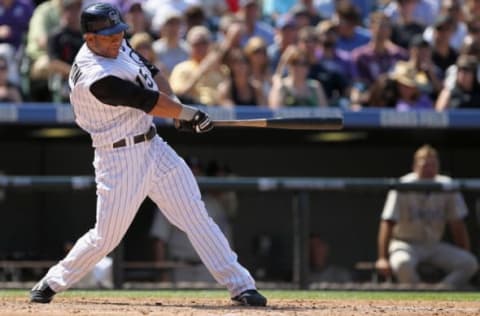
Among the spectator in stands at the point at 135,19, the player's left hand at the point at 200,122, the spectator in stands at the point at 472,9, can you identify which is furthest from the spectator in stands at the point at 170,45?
the player's left hand at the point at 200,122

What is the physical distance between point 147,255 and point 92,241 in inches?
173

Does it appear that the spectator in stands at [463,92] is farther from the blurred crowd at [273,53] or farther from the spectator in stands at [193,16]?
the spectator in stands at [193,16]

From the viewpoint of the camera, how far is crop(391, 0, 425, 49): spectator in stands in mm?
10844

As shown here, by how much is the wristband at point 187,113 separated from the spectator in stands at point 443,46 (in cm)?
550

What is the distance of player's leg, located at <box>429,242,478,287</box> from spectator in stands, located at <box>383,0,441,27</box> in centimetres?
315

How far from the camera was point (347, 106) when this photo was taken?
9.73m

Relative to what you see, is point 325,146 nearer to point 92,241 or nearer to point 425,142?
point 425,142

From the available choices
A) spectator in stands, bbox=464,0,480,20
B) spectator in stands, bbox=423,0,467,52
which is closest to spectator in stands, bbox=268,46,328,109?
spectator in stands, bbox=423,0,467,52

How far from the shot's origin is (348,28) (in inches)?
423

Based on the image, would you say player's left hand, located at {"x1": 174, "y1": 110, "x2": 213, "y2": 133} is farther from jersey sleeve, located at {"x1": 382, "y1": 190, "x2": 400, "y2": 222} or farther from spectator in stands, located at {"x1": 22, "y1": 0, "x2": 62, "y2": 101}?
spectator in stands, located at {"x1": 22, "y1": 0, "x2": 62, "y2": 101}

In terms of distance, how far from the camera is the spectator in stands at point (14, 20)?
9.91 metres

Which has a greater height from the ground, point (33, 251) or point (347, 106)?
point (347, 106)

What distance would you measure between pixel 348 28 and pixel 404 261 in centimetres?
289

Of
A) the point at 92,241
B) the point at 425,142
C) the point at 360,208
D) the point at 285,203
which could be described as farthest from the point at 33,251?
the point at 92,241
